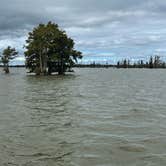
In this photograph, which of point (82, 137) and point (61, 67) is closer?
point (82, 137)

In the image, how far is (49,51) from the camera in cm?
8162

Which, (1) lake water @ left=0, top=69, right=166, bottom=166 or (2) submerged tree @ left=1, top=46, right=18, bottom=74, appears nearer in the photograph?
(1) lake water @ left=0, top=69, right=166, bottom=166

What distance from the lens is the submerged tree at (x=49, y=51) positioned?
7906 cm

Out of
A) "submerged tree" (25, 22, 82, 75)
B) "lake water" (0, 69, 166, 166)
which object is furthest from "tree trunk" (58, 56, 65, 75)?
"lake water" (0, 69, 166, 166)

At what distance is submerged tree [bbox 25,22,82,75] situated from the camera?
7906cm

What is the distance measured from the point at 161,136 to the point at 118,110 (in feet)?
23.3

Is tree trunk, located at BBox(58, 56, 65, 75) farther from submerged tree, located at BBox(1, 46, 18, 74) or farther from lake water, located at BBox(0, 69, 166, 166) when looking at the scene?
lake water, located at BBox(0, 69, 166, 166)

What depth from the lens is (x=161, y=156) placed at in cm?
1026

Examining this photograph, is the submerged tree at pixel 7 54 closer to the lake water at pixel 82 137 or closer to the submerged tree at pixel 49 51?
the submerged tree at pixel 49 51

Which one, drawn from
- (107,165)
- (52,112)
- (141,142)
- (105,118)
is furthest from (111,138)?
(52,112)

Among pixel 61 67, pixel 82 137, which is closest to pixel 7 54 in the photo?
pixel 61 67

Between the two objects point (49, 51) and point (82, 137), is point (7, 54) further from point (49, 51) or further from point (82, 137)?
point (82, 137)

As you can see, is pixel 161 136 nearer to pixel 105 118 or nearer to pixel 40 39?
pixel 105 118

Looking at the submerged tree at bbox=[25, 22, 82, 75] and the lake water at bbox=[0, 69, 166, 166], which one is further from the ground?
the submerged tree at bbox=[25, 22, 82, 75]
